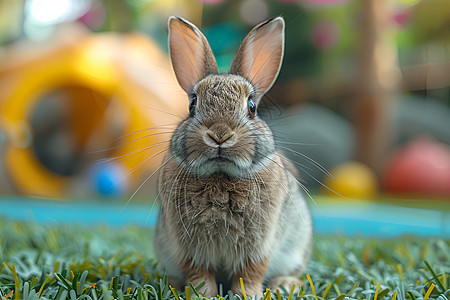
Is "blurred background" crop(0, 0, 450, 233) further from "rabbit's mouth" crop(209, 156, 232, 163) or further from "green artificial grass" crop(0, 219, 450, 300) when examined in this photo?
"rabbit's mouth" crop(209, 156, 232, 163)

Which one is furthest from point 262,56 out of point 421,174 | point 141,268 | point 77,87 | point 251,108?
point 77,87

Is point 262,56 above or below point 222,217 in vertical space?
above

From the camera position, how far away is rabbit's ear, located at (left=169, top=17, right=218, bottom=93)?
4.75 ft

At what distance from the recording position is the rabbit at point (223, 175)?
50.1 inches

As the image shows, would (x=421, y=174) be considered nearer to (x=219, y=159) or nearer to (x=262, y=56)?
(x=262, y=56)

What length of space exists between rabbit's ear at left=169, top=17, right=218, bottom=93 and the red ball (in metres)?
4.43

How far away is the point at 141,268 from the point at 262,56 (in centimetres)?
92

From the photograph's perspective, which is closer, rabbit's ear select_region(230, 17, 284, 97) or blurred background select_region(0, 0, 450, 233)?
rabbit's ear select_region(230, 17, 284, 97)

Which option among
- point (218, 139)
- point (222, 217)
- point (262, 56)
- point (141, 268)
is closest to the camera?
point (218, 139)

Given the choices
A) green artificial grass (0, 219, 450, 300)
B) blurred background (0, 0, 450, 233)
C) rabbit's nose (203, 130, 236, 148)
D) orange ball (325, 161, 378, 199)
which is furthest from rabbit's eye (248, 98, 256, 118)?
A: orange ball (325, 161, 378, 199)

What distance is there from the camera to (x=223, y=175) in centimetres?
133

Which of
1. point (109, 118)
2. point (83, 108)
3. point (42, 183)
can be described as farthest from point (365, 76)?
point (42, 183)

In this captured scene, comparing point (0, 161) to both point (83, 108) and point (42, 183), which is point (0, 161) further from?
point (83, 108)

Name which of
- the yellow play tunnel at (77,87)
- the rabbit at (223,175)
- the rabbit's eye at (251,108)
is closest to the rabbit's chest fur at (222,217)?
the rabbit at (223,175)
